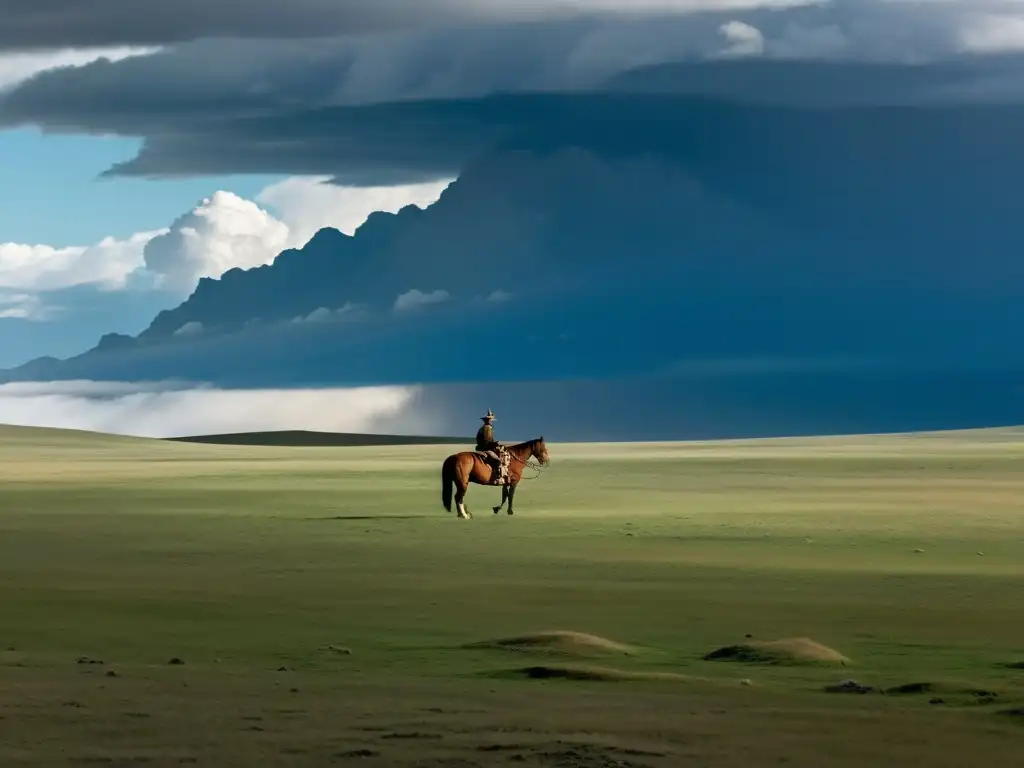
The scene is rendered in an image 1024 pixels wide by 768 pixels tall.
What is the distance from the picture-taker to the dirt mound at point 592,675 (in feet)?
56.2

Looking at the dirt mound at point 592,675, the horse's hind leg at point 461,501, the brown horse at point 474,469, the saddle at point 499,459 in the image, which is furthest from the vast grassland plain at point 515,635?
the saddle at point 499,459

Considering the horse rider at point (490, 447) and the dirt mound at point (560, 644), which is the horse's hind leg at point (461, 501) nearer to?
the horse rider at point (490, 447)

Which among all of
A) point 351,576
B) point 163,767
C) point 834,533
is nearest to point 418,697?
point 163,767

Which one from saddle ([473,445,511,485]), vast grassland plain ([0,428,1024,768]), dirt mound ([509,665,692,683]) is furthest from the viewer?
saddle ([473,445,511,485])

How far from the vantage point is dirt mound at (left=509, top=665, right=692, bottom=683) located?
17.1m

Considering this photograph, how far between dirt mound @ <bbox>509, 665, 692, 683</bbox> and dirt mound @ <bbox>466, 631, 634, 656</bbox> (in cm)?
131

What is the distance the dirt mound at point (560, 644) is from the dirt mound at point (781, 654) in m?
0.92

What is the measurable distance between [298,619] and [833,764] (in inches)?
399

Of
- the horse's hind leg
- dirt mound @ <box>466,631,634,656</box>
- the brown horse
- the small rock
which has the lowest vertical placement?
the small rock

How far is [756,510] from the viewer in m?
45.7

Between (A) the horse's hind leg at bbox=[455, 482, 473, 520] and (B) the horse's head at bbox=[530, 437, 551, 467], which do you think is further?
(B) the horse's head at bbox=[530, 437, 551, 467]

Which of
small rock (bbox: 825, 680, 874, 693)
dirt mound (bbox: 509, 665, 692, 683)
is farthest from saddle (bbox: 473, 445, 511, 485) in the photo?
small rock (bbox: 825, 680, 874, 693)

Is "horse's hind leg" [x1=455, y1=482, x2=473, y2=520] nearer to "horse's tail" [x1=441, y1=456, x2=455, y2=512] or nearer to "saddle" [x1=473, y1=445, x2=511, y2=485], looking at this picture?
"horse's tail" [x1=441, y1=456, x2=455, y2=512]

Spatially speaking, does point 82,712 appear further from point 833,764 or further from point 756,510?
point 756,510
